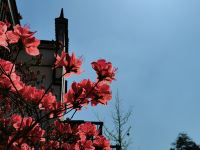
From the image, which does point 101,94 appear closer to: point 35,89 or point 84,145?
point 35,89

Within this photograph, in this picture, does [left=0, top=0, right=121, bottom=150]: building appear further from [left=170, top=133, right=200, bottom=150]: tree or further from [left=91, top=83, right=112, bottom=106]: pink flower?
[left=170, top=133, right=200, bottom=150]: tree

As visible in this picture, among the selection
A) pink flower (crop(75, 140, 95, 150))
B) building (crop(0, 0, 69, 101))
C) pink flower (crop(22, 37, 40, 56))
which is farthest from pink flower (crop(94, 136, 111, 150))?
building (crop(0, 0, 69, 101))

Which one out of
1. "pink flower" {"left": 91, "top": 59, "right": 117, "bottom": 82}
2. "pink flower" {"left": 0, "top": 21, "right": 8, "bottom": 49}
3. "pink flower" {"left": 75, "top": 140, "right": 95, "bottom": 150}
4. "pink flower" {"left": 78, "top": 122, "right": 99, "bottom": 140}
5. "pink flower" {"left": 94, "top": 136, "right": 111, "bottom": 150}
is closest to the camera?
"pink flower" {"left": 0, "top": 21, "right": 8, "bottom": 49}

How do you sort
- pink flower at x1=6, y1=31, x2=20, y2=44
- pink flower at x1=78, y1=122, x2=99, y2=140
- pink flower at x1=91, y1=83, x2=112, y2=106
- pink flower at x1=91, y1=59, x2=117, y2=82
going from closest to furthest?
pink flower at x1=6, y1=31, x2=20, y2=44 < pink flower at x1=91, y1=59, x2=117, y2=82 < pink flower at x1=91, y1=83, x2=112, y2=106 < pink flower at x1=78, y1=122, x2=99, y2=140

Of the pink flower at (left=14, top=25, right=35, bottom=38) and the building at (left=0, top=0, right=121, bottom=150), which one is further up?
the building at (left=0, top=0, right=121, bottom=150)

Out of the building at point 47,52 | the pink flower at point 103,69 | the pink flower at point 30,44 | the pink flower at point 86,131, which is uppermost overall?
the building at point 47,52

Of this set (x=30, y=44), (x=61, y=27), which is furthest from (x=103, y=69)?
(x=61, y=27)

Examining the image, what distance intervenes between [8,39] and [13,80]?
46cm

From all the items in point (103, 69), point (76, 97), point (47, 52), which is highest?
point (47, 52)

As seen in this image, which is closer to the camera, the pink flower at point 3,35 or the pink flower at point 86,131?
the pink flower at point 3,35

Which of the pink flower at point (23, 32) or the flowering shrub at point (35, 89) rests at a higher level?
the pink flower at point (23, 32)

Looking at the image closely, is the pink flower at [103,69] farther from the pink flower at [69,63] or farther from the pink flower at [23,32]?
the pink flower at [23,32]

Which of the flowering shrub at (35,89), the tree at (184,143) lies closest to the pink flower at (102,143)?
the flowering shrub at (35,89)

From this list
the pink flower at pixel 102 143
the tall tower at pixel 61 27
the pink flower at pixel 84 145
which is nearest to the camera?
the pink flower at pixel 102 143
